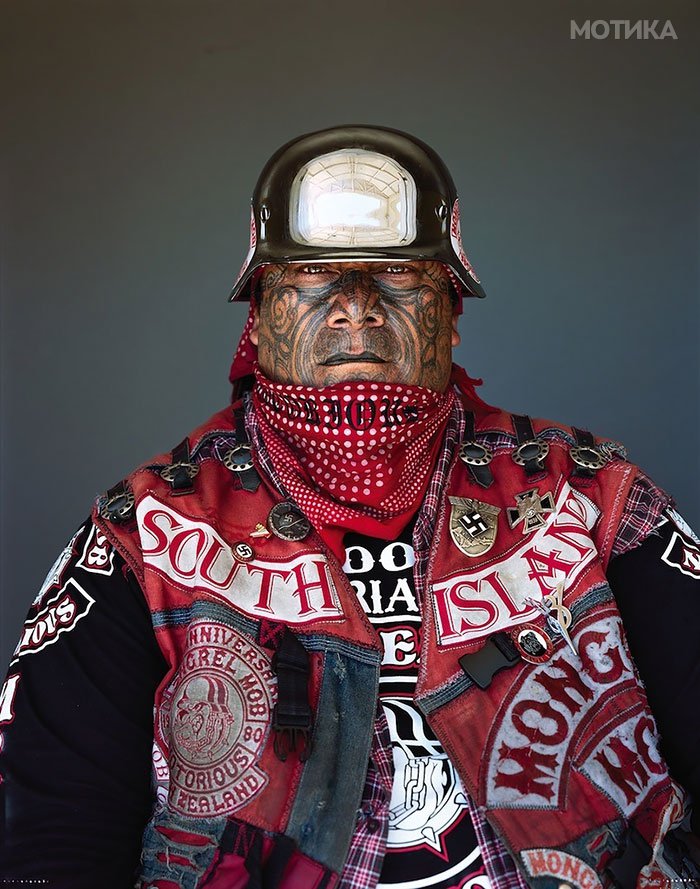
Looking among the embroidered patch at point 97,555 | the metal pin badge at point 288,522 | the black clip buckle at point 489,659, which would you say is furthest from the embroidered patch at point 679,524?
the embroidered patch at point 97,555

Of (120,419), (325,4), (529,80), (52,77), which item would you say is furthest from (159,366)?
(529,80)

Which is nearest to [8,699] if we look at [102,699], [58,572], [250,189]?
[102,699]

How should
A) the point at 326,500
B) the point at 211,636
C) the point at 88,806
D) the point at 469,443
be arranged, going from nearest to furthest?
the point at 88,806, the point at 211,636, the point at 326,500, the point at 469,443

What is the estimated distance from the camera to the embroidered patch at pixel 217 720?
6.50ft

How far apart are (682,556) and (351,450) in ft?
2.16

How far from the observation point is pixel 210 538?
2.18m

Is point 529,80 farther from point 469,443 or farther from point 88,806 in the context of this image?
point 88,806

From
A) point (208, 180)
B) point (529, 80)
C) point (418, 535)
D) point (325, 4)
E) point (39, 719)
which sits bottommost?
point (39, 719)

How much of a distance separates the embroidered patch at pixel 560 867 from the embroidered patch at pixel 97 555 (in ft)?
2.86

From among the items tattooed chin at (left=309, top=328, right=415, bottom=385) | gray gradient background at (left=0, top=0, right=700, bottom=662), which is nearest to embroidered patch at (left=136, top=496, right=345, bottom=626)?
tattooed chin at (left=309, top=328, right=415, bottom=385)

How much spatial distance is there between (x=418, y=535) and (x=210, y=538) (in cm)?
39

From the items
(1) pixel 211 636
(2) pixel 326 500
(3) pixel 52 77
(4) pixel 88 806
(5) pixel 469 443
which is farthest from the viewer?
(3) pixel 52 77

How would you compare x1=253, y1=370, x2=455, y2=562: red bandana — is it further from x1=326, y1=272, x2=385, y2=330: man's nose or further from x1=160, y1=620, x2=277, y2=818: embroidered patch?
x1=160, y1=620, x2=277, y2=818: embroidered patch

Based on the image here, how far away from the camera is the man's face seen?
228cm
